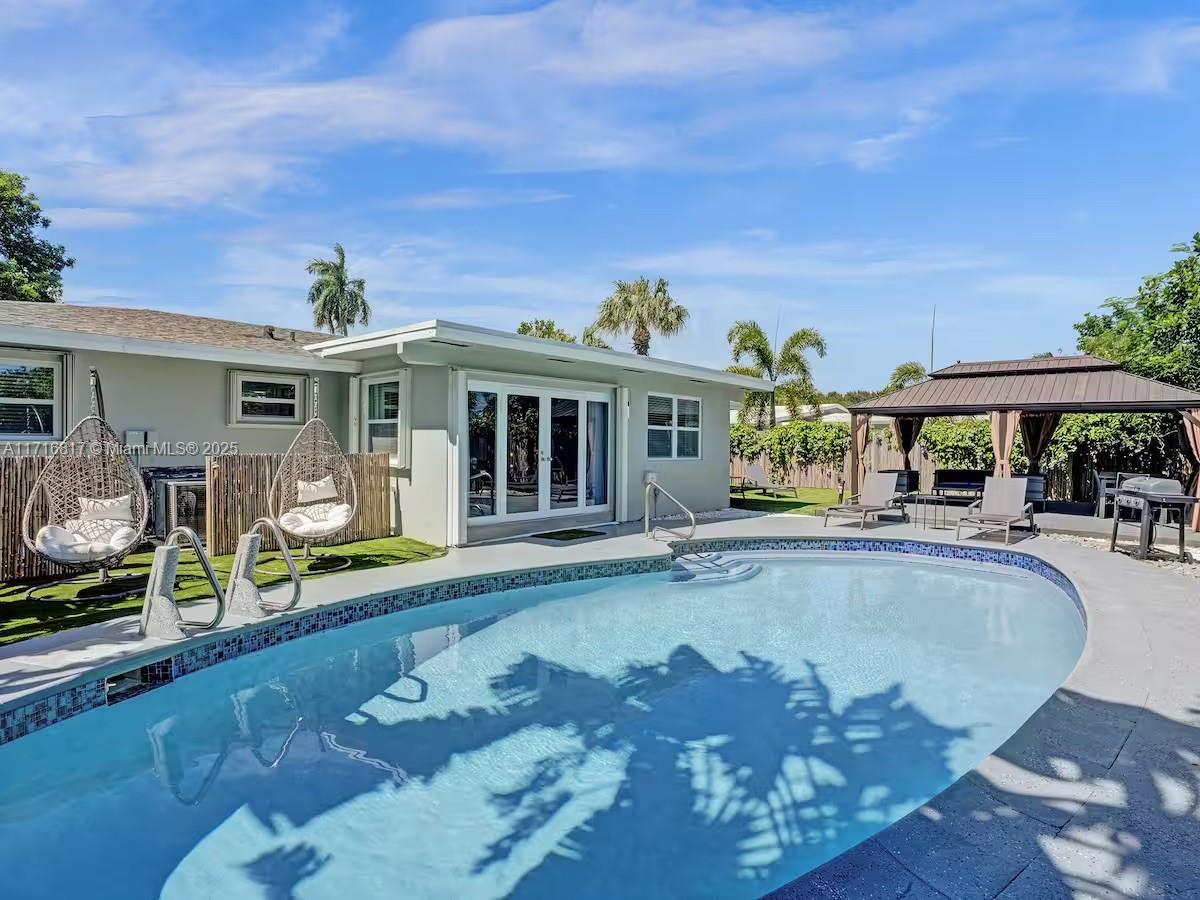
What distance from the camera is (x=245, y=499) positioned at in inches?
345

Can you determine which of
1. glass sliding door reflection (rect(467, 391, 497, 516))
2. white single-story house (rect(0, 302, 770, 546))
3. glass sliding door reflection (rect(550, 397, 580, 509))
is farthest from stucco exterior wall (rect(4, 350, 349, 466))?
glass sliding door reflection (rect(550, 397, 580, 509))

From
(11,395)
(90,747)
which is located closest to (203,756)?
Answer: (90,747)

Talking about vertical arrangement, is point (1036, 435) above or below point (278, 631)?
above

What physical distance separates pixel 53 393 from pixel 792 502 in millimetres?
14168

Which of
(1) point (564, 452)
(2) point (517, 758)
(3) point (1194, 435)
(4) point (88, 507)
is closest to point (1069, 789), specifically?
(2) point (517, 758)

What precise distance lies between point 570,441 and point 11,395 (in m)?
7.57

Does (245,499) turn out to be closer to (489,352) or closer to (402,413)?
(402,413)

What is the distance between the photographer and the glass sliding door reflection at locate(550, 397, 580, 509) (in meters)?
11.0

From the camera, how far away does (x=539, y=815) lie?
357 centimetres

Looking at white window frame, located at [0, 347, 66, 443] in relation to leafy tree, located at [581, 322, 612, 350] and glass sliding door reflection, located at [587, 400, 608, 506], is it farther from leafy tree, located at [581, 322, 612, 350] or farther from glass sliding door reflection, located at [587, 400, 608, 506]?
leafy tree, located at [581, 322, 612, 350]

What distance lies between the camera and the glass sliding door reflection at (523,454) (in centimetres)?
1044

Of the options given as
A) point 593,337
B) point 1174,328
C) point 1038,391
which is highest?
point 593,337

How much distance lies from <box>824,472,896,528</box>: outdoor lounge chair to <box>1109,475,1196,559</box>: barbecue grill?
3.25 m

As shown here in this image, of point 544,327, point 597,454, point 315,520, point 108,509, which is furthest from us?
point 544,327
